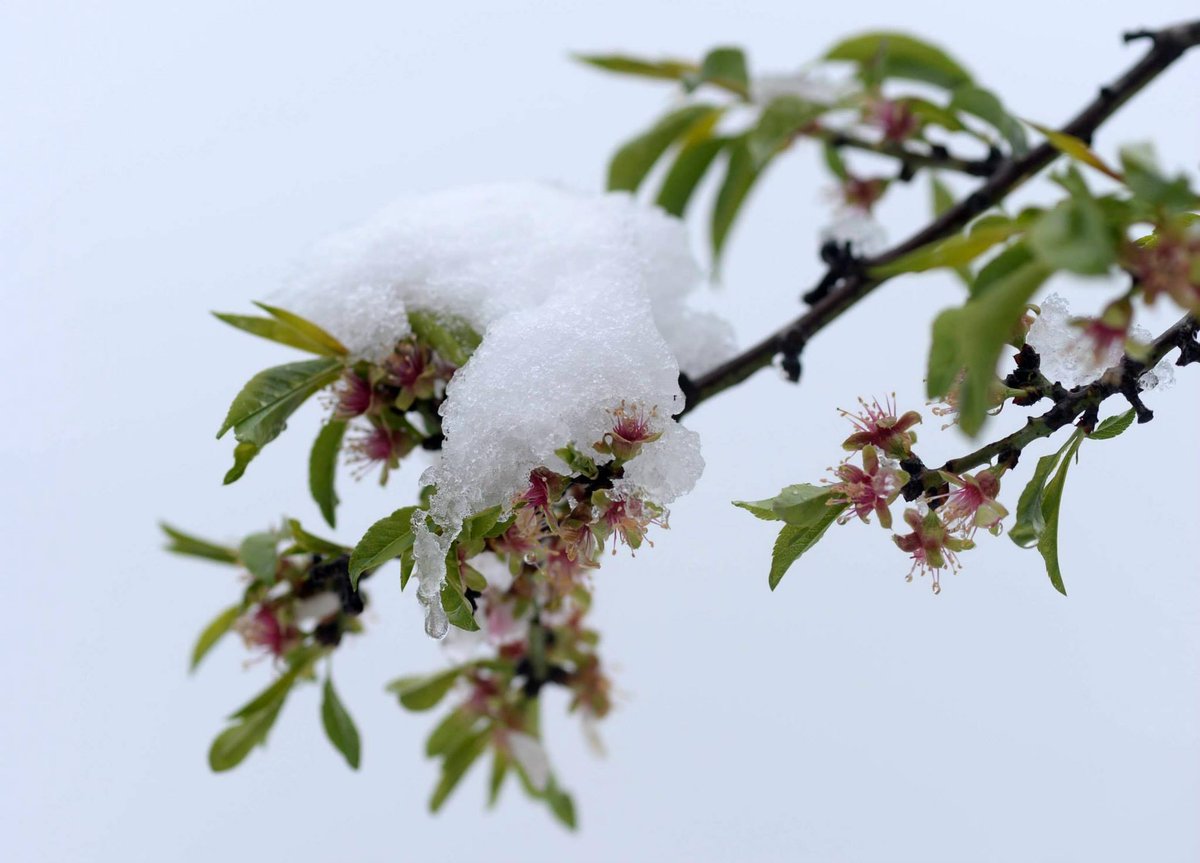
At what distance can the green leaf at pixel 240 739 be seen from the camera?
1.07m

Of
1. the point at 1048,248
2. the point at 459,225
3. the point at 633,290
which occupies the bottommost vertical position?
the point at 1048,248

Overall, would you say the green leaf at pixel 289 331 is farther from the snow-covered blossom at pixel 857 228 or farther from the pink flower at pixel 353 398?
the snow-covered blossom at pixel 857 228

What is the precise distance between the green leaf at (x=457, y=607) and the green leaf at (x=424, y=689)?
1.47 ft

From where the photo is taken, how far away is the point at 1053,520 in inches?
30.5

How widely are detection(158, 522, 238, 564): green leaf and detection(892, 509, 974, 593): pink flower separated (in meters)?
→ 0.68

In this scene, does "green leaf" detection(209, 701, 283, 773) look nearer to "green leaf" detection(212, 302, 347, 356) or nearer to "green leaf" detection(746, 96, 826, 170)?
"green leaf" detection(212, 302, 347, 356)

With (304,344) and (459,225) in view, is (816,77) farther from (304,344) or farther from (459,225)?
(304,344)

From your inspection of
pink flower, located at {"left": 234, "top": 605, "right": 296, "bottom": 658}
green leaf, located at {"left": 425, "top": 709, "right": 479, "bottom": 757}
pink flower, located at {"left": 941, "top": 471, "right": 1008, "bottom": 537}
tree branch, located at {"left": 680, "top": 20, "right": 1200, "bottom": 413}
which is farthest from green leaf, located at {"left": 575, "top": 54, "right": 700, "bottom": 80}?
green leaf, located at {"left": 425, "top": 709, "right": 479, "bottom": 757}

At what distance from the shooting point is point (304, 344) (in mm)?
892

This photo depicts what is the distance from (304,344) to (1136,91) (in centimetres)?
64

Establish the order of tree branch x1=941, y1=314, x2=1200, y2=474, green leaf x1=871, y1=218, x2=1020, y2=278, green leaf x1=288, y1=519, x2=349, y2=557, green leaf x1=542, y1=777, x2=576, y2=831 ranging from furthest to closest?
1. green leaf x1=542, y1=777, x2=576, y2=831
2. green leaf x1=288, y1=519, x2=349, y2=557
3. tree branch x1=941, y1=314, x2=1200, y2=474
4. green leaf x1=871, y1=218, x2=1020, y2=278

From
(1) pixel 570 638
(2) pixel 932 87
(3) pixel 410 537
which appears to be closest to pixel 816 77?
(2) pixel 932 87

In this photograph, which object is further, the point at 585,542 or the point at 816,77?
the point at 816,77

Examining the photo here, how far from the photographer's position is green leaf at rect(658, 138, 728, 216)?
1.07 metres
